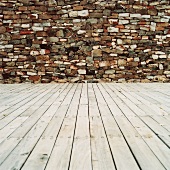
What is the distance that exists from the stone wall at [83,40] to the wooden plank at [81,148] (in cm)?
428

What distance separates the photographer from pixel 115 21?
604 cm

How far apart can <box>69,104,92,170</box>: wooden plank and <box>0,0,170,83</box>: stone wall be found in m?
4.28

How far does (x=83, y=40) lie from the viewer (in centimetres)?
608

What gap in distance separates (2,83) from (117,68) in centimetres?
344

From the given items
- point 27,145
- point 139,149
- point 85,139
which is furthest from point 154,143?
point 27,145

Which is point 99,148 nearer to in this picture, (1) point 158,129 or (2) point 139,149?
(2) point 139,149

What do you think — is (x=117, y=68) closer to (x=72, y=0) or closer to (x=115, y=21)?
(x=115, y=21)

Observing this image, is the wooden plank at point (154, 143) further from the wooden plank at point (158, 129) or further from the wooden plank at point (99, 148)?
the wooden plank at point (99, 148)

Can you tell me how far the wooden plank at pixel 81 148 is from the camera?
3.61ft

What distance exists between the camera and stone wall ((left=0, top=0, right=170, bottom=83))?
19.7ft

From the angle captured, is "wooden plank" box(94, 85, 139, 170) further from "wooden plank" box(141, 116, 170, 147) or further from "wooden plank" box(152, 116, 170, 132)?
"wooden plank" box(152, 116, 170, 132)

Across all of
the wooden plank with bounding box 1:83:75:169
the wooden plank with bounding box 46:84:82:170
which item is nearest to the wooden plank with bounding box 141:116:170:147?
the wooden plank with bounding box 46:84:82:170

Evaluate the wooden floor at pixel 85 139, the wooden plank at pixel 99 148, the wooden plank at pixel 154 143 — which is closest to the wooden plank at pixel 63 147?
the wooden floor at pixel 85 139

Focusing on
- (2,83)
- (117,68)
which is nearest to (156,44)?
(117,68)
